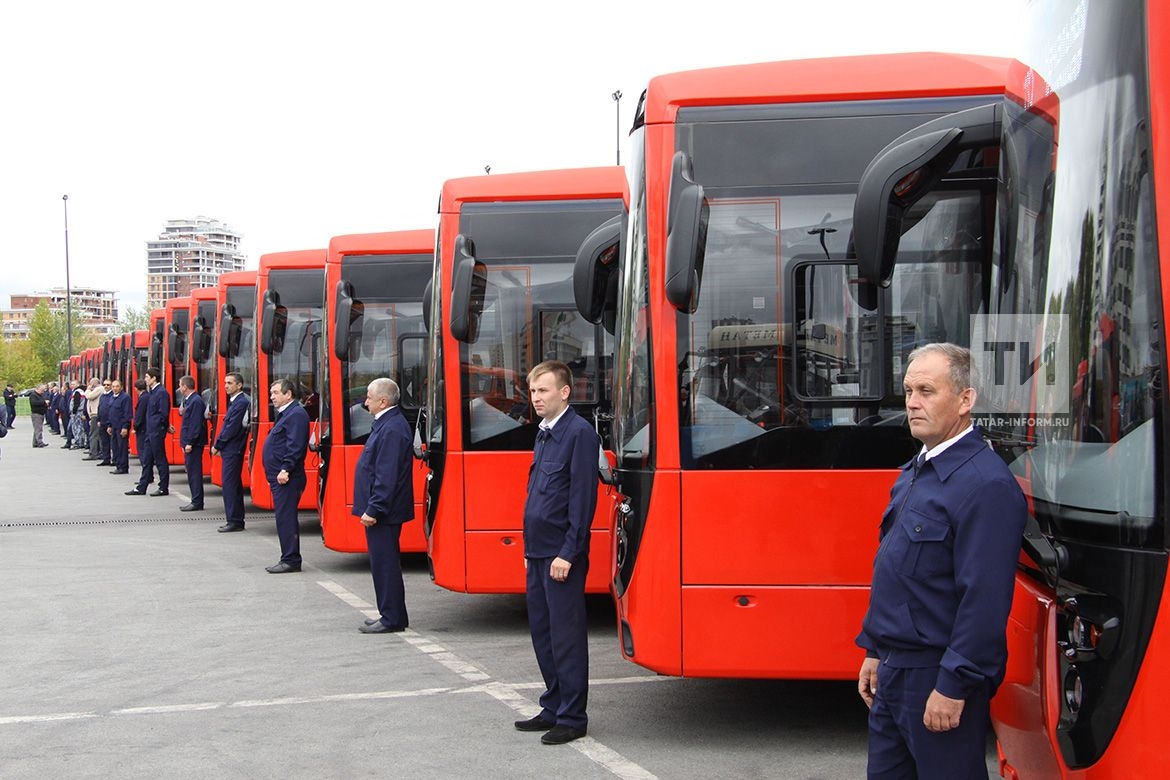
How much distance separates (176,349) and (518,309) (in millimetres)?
16582

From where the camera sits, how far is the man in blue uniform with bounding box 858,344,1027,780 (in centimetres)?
366

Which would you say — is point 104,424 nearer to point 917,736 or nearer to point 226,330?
point 226,330

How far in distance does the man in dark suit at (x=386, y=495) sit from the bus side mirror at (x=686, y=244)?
3926 millimetres

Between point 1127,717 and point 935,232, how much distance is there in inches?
133

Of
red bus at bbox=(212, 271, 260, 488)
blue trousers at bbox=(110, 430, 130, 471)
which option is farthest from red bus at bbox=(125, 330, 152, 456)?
red bus at bbox=(212, 271, 260, 488)

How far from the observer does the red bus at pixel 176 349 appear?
2492cm

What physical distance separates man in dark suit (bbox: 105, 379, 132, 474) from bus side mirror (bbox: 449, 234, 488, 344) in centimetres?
1851

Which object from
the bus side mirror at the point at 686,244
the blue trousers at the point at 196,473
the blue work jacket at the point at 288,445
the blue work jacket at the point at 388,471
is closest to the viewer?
the bus side mirror at the point at 686,244

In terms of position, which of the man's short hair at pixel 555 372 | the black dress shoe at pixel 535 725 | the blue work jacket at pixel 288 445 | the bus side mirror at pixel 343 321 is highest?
the bus side mirror at pixel 343 321

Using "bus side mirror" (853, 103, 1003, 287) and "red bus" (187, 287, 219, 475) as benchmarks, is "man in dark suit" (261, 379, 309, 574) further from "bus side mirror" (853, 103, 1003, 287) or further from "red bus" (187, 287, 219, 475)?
"bus side mirror" (853, 103, 1003, 287)

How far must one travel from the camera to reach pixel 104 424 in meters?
30.6

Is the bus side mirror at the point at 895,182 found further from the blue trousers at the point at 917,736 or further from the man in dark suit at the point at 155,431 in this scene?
the man in dark suit at the point at 155,431

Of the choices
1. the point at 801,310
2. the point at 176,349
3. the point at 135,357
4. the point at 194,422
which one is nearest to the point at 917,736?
the point at 801,310

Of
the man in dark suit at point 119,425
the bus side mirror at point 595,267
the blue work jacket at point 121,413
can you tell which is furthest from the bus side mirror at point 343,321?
the blue work jacket at point 121,413
